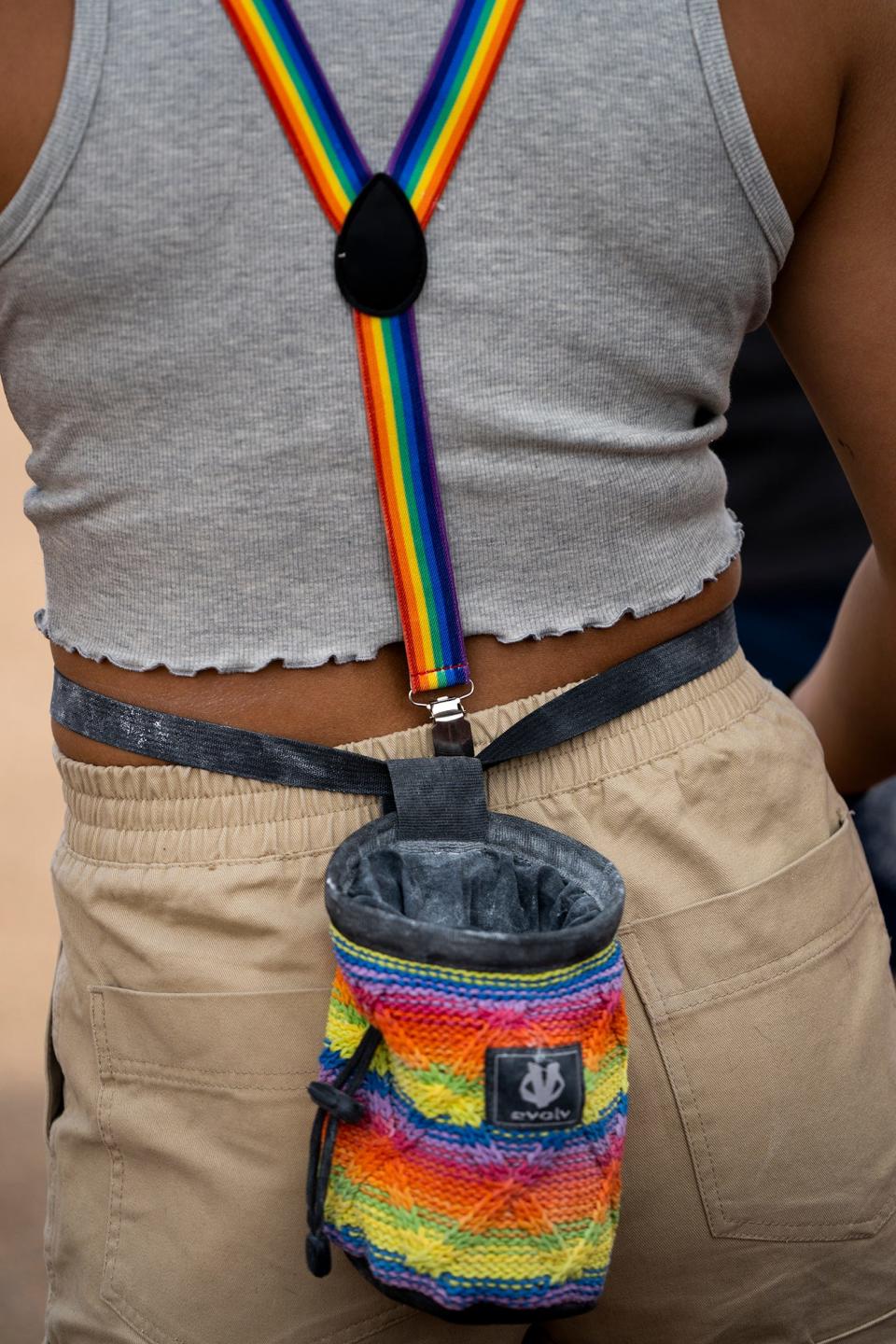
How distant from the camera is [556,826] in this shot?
3.86ft

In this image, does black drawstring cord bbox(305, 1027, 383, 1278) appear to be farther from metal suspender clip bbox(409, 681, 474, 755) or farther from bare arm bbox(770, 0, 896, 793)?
bare arm bbox(770, 0, 896, 793)

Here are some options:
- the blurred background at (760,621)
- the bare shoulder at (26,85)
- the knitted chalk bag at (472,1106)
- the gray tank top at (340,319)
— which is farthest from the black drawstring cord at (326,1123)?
the blurred background at (760,621)

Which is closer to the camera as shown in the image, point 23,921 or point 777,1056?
point 777,1056

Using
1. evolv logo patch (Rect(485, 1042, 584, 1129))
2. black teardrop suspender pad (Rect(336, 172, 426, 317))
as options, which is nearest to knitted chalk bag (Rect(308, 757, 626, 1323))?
evolv logo patch (Rect(485, 1042, 584, 1129))

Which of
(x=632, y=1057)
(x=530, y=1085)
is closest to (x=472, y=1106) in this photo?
(x=530, y=1085)

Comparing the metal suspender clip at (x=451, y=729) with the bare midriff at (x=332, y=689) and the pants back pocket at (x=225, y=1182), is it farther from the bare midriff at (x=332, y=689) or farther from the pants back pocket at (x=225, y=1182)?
the pants back pocket at (x=225, y=1182)

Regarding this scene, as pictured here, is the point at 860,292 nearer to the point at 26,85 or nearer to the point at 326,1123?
the point at 26,85

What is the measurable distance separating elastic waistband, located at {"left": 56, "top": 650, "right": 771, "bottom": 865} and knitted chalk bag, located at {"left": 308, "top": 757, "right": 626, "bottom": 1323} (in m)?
0.10

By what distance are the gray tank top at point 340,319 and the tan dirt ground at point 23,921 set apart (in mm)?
1945

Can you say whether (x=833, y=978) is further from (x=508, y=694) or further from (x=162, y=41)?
(x=162, y=41)

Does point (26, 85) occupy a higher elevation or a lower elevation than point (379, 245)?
higher

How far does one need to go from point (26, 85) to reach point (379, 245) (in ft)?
0.86

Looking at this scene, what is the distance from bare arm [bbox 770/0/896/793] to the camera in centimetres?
115

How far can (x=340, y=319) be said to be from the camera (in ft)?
3.53
